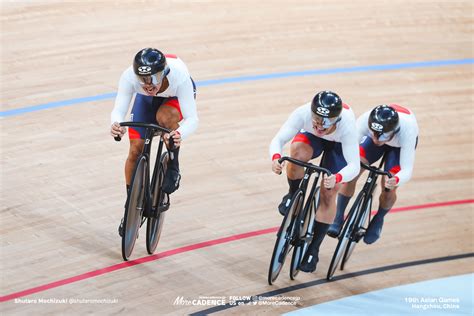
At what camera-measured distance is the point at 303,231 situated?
16.9 feet

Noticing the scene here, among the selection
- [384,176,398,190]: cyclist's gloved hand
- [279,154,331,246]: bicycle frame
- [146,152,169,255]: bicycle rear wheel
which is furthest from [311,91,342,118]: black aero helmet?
[146,152,169,255]: bicycle rear wheel

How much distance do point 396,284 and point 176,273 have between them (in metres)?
1.40

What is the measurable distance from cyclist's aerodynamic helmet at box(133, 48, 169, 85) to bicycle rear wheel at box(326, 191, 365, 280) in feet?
4.88

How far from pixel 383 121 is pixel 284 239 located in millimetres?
893

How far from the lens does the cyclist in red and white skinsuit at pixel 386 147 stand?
5.10 m

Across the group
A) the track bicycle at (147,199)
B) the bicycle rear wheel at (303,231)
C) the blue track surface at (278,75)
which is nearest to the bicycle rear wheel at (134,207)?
the track bicycle at (147,199)

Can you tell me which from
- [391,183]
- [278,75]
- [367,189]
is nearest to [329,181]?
[391,183]

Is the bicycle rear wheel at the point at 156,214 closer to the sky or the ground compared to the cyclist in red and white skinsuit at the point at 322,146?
closer to the ground

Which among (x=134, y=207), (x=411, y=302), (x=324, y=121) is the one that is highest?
(x=324, y=121)

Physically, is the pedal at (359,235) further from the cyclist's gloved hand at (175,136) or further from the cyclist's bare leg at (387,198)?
the cyclist's gloved hand at (175,136)

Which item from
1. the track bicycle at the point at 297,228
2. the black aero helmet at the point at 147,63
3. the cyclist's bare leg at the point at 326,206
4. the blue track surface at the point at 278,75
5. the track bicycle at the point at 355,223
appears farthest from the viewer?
the blue track surface at the point at 278,75

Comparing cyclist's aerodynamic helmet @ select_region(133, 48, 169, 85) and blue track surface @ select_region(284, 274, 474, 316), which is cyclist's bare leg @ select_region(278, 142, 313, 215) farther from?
cyclist's aerodynamic helmet @ select_region(133, 48, 169, 85)

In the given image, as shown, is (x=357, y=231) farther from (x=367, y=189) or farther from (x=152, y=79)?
(x=152, y=79)

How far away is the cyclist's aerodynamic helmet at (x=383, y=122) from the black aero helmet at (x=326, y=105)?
16.6 inches
